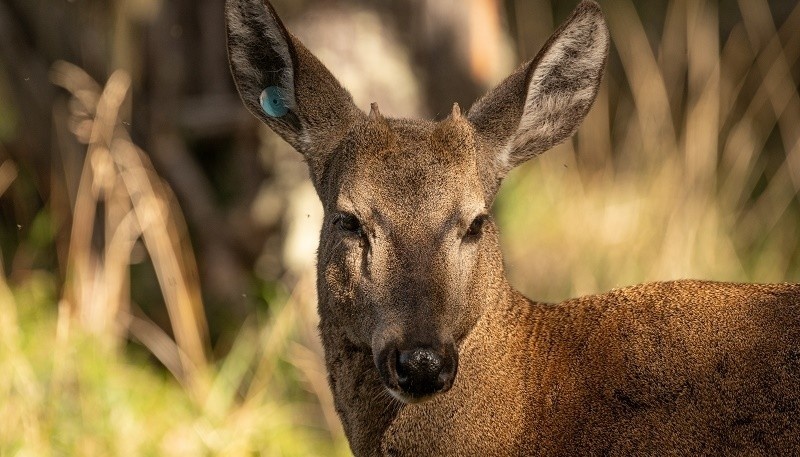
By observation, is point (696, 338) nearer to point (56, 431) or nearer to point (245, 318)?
point (56, 431)

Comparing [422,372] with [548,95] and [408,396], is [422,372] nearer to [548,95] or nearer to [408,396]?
[408,396]

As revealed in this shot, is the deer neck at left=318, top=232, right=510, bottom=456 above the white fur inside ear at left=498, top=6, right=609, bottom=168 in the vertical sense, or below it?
below

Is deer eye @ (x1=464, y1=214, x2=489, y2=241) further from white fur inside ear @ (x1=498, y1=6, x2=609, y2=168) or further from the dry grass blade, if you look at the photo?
the dry grass blade

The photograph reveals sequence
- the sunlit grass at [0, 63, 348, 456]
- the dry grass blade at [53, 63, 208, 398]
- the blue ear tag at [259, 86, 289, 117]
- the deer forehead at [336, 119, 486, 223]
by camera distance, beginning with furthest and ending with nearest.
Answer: the dry grass blade at [53, 63, 208, 398]
the sunlit grass at [0, 63, 348, 456]
the blue ear tag at [259, 86, 289, 117]
the deer forehead at [336, 119, 486, 223]

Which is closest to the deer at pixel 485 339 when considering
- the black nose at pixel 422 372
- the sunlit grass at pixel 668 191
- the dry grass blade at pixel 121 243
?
the black nose at pixel 422 372

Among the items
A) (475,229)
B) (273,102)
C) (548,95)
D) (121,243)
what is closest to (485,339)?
(475,229)

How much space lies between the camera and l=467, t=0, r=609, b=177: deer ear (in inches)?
203

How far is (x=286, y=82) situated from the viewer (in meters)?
5.31

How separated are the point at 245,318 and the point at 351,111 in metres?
Answer: 4.01

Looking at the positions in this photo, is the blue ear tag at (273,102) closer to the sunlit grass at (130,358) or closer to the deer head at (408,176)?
the deer head at (408,176)

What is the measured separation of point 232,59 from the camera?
17.7 feet

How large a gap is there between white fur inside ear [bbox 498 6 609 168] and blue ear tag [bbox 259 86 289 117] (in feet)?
2.91

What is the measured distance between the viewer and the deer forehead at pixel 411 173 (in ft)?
15.2

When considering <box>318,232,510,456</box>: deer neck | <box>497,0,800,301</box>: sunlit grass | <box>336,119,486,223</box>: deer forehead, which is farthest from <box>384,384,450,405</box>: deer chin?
<box>497,0,800,301</box>: sunlit grass
